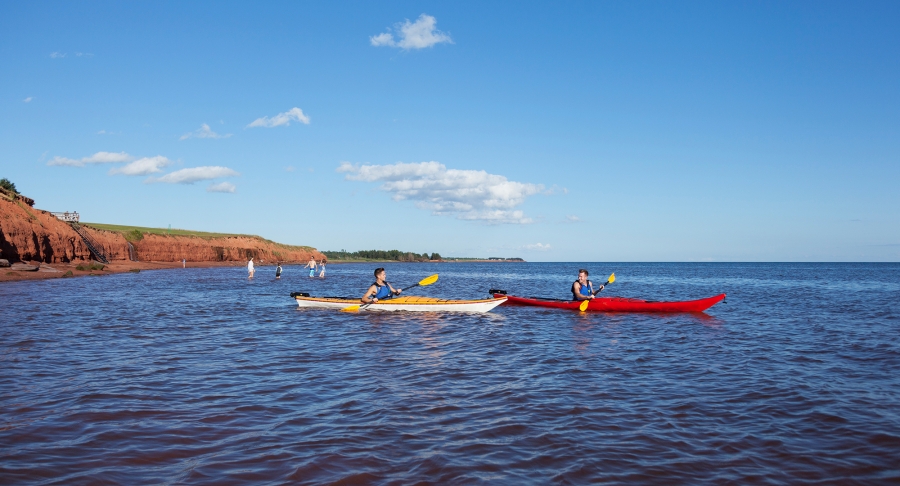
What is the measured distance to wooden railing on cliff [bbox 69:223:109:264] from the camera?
50375 millimetres

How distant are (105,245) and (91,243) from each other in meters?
5.22

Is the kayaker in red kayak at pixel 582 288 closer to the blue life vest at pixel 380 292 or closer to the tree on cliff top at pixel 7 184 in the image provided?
the blue life vest at pixel 380 292

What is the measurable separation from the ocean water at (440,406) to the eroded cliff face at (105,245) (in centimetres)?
2750

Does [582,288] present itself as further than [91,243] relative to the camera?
No

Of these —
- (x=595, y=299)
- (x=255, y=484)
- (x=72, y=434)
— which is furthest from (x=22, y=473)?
(x=595, y=299)

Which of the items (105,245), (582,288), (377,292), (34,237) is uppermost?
(34,237)

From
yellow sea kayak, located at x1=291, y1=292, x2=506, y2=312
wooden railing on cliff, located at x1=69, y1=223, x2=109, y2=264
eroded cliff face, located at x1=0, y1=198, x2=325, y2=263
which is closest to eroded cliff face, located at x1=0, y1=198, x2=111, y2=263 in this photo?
eroded cliff face, located at x1=0, y1=198, x2=325, y2=263

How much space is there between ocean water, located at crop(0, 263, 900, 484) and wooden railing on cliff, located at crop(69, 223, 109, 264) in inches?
1656

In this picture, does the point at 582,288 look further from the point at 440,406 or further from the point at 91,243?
the point at 91,243

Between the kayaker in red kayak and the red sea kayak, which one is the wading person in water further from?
the kayaker in red kayak

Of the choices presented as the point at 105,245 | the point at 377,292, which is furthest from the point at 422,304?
the point at 105,245

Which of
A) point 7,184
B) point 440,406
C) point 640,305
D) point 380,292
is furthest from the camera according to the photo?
point 7,184

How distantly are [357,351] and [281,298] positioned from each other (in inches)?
607

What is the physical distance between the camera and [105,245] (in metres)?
57.1
